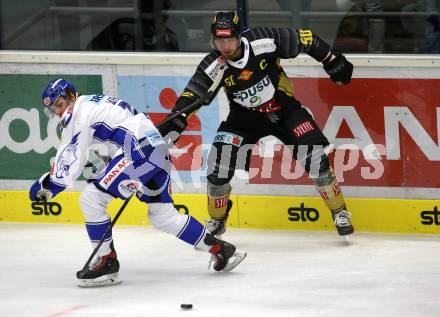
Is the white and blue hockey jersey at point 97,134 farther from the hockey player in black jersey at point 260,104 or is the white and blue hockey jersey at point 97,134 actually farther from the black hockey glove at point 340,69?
the black hockey glove at point 340,69

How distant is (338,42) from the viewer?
8117 millimetres

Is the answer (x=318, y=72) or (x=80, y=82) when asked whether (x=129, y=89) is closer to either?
(x=80, y=82)

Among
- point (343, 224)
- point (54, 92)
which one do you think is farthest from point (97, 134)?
point (343, 224)

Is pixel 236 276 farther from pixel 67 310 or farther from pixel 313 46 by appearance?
pixel 313 46

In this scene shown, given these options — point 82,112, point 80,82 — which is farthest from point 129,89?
point 82,112

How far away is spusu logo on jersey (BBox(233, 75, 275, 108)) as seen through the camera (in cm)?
751

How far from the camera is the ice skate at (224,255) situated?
22.9 feet

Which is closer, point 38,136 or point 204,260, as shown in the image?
point 204,260

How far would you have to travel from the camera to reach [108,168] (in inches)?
267

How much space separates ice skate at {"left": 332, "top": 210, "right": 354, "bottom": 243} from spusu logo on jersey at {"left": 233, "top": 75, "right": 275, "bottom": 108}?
0.91 metres

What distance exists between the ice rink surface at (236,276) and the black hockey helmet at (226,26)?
4.76 ft

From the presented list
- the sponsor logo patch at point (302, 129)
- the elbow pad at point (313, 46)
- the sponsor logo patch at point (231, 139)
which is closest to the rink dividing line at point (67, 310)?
the sponsor logo patch at point (231, 139)

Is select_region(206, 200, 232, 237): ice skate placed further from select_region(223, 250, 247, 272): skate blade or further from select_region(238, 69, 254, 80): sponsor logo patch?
select_region(238, 69, 254, 80): sponsor logo patch

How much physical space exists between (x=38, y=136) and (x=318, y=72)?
217cm
